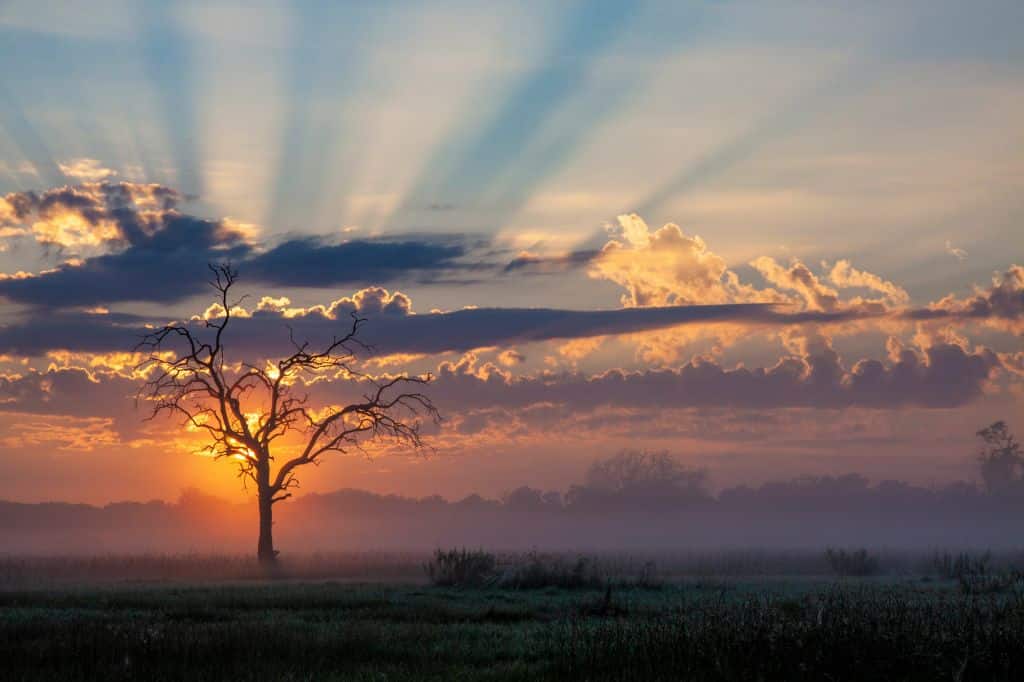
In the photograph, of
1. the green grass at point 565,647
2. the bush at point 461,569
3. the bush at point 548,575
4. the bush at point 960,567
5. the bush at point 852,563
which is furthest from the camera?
the bush at point 852,563

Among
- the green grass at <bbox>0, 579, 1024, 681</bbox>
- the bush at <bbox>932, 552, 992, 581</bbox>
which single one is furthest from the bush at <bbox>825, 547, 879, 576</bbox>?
the green grass at <bbox>0, 579, 1024, 681</bbox>

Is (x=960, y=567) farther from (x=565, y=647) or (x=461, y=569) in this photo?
(x=565, y=647)

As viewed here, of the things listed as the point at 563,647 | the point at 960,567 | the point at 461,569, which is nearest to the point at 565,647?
the point at 563,647

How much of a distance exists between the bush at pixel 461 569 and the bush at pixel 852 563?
66.0 feet

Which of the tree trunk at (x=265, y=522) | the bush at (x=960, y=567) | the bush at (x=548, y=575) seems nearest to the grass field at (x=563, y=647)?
the bush at (x=548, y=575)

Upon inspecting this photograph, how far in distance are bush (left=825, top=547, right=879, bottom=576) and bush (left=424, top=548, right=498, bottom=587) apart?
2011cm

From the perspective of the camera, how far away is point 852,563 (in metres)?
58.6

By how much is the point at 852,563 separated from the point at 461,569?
909 inches

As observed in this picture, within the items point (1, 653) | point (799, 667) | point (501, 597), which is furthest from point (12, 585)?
point (799, 667)

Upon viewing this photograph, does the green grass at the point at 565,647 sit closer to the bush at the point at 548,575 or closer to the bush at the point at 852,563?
the bush at the point at 548,575

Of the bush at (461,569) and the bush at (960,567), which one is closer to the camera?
the bush at (461,569)

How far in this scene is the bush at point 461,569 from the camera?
44.6 metres

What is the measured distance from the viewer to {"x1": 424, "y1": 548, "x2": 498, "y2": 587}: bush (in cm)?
4459

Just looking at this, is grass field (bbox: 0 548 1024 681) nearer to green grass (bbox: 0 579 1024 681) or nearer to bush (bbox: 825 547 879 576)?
green grass (bbox: 0 579 1024 681)
